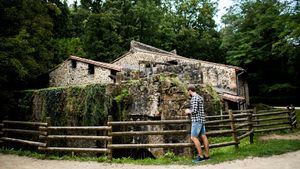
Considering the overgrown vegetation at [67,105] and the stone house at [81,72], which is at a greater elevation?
the stone house at [81,72]

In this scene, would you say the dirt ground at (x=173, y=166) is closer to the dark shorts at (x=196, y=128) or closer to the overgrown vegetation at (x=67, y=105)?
the dark shorts at (x=196, y=128)

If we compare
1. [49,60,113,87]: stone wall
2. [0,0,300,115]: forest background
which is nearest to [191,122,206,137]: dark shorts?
[0,0,300,115]: forest background

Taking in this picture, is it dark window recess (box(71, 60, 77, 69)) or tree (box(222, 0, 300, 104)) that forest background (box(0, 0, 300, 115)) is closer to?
tree (box(222, 0, 300, 104))

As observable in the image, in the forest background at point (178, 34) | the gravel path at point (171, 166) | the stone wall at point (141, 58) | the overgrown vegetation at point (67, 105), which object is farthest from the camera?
the stone wall at point (141, 58)

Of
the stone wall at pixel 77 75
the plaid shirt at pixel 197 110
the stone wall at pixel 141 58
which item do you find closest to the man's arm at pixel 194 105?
the plaid shirt at pixel 197 110

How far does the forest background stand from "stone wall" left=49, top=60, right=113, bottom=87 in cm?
87

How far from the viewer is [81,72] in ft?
73.8

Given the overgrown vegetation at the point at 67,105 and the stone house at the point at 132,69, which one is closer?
the overgrown vegetation at the point at 67,105

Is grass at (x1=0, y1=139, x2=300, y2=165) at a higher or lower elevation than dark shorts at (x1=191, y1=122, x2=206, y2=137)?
lower

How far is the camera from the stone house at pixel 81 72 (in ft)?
70.5

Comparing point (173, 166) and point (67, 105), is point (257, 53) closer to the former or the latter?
point (67, 105)

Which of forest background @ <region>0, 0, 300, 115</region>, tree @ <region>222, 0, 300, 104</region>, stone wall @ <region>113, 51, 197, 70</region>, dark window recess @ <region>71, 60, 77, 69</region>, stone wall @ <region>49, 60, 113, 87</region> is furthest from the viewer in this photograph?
tree @ <region>222, 0, 300, 104</region>

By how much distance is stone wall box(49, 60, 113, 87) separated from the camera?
21678 mm

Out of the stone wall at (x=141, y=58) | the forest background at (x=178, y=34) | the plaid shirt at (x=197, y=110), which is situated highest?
the forest background at (x=178, y=34)
